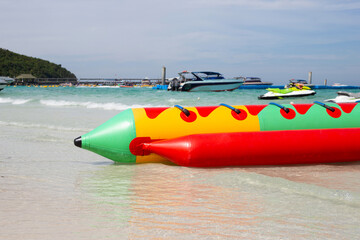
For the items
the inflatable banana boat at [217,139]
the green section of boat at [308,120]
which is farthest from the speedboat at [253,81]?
the inflatable banana boat at [217,139]

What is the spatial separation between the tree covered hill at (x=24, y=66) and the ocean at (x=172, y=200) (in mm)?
95133

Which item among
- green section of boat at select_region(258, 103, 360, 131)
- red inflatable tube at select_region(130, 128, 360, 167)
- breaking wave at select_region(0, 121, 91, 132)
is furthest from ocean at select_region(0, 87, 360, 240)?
breaking wave at select_region(0, 121, 91, 132)

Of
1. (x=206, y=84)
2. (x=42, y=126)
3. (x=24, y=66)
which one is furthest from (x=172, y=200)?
(x=24, y=66)

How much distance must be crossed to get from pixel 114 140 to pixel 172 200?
4.69ft

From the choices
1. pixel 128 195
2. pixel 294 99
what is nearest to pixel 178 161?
pixel 128 195

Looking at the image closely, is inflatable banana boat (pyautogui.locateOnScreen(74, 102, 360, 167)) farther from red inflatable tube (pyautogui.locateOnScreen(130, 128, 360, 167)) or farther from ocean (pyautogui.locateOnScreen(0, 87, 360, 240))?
ocean (pyautogui.locateOnScreen(0, 87, 360, 240))

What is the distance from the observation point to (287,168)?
15.2 feet

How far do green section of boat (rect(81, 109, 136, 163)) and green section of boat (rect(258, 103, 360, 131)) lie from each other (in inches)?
62.8

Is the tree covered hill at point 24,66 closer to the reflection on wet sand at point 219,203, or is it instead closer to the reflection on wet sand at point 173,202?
the reflection on wet sand at point 173,202

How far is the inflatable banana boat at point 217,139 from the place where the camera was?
14.4 ft

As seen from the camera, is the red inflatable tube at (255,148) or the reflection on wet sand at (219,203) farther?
the red inflatable tube at (255,148)

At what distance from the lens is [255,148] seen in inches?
174

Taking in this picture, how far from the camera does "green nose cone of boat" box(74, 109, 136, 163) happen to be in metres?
4.52

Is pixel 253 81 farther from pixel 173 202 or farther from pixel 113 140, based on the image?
pixel 173 202
